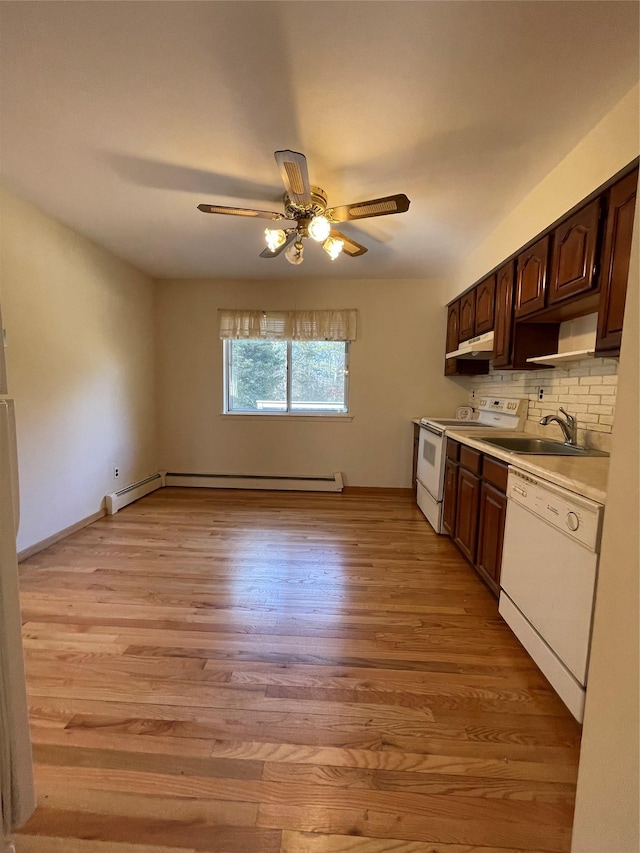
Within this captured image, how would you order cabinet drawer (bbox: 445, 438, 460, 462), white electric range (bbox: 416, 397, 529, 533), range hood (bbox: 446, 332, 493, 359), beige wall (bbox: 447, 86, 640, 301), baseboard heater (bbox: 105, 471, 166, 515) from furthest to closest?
baseboard heater (bbox: 105, 471, 166, 515) → white electric range (bbox: 416, 397, 529, 533) → range hood (bbox: 446, 332, 493, 359) → cabinet drawer (bbox: 445, 438, 460, 462) → beige wall (bbox: 447, 86, 640, 301)

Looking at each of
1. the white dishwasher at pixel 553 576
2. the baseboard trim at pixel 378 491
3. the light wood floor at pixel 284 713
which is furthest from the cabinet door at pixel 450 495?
the baseboard trim at pixel 378 491

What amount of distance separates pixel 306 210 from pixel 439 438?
211cm

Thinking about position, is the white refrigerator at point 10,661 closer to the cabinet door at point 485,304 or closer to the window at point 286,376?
the cabinet door at point 485,304

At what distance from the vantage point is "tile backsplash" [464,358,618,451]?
205cm

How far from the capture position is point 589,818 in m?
0.81

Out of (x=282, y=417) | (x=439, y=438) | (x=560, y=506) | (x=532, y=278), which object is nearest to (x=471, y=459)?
(x=439, y=438)

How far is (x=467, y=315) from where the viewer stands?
3469mm

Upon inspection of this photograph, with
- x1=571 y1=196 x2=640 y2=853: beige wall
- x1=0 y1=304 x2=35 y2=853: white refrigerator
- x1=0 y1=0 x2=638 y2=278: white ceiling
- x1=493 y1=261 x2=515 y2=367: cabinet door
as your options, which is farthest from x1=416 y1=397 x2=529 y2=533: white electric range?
x1=0 y1=304 x2=35 y2=853: white refrigerator

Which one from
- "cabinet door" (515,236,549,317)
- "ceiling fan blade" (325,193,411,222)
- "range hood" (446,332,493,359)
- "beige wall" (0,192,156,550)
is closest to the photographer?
"ceiling fan blade" (325,193,411,222)

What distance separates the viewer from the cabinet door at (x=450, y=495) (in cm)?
284

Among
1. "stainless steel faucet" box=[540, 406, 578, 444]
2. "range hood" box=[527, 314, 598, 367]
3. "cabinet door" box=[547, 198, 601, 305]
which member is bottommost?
"stainless steel faucet" box=[540, 406, 578, 444]

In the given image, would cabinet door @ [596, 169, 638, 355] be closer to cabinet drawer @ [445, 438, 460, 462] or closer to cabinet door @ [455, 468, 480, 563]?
cabinet door @ [455, 468, 480, 563]

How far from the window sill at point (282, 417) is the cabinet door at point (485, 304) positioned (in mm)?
1791

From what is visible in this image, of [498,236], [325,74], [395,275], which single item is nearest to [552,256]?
[498,236]
